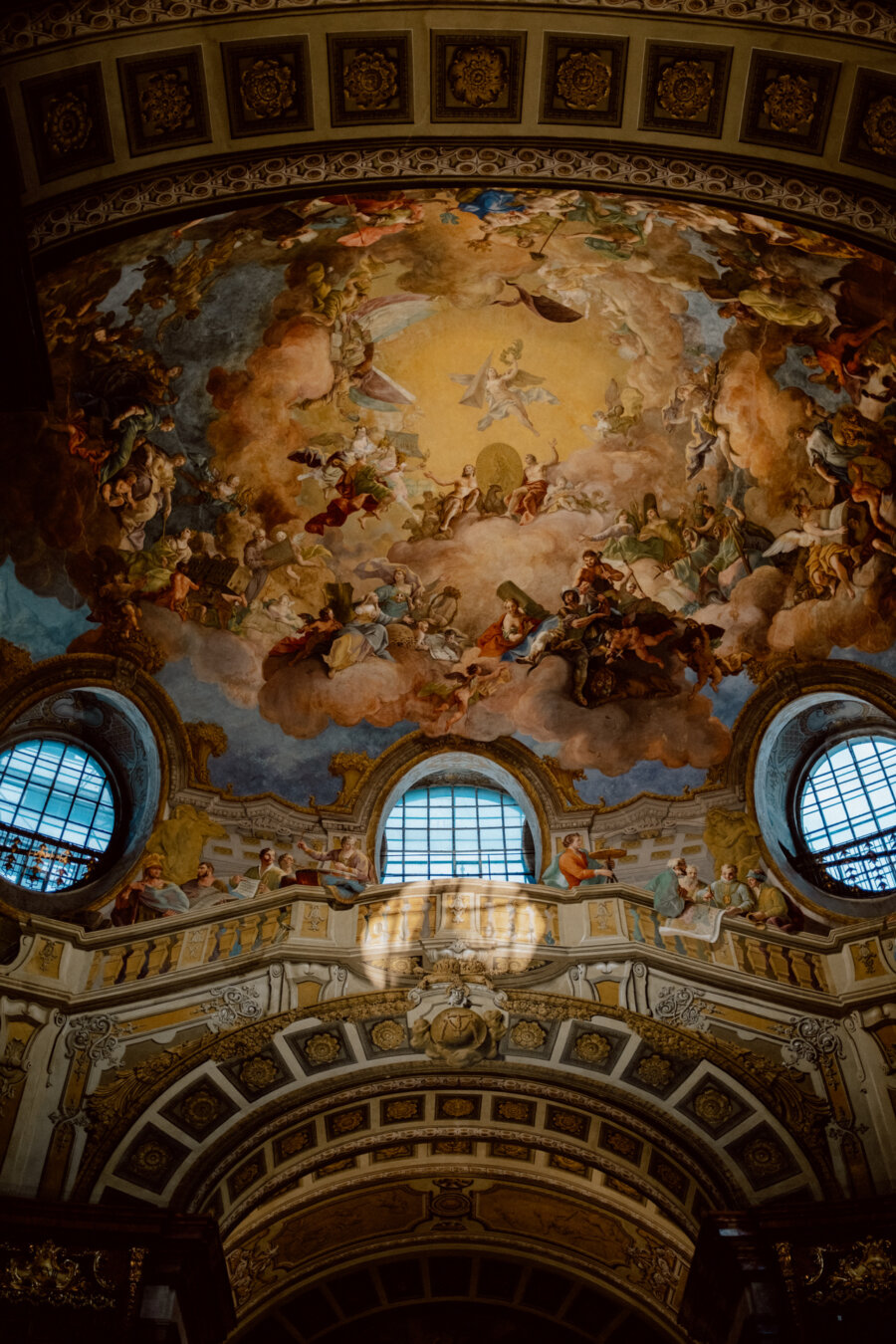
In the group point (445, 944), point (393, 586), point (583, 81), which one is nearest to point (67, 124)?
point (583, 81)

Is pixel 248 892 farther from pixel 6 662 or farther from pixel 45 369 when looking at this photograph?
pixel 45 369

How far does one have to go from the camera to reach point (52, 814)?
17.6 meters

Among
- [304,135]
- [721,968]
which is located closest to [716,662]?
[721,968]

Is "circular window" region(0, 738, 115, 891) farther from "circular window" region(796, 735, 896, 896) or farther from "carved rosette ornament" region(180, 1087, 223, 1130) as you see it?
"circular window" region(796, 735, 896, 896)

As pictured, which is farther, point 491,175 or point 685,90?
point 491,175

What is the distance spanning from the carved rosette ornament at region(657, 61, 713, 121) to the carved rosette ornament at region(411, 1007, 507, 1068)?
10621mm

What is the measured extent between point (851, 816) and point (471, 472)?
Result: 7.33 meters

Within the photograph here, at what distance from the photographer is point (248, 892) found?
1739cm

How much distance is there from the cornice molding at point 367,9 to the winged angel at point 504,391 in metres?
5.71

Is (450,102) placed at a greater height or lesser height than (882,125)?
greater

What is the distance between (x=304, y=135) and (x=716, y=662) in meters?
9.17

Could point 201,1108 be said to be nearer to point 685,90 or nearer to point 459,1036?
point 459,1036

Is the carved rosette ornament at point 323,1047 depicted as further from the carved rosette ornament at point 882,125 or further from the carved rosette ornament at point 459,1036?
the carved rosette ornament at point 882,125

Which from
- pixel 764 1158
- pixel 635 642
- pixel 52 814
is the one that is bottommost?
pixel 764 1158
